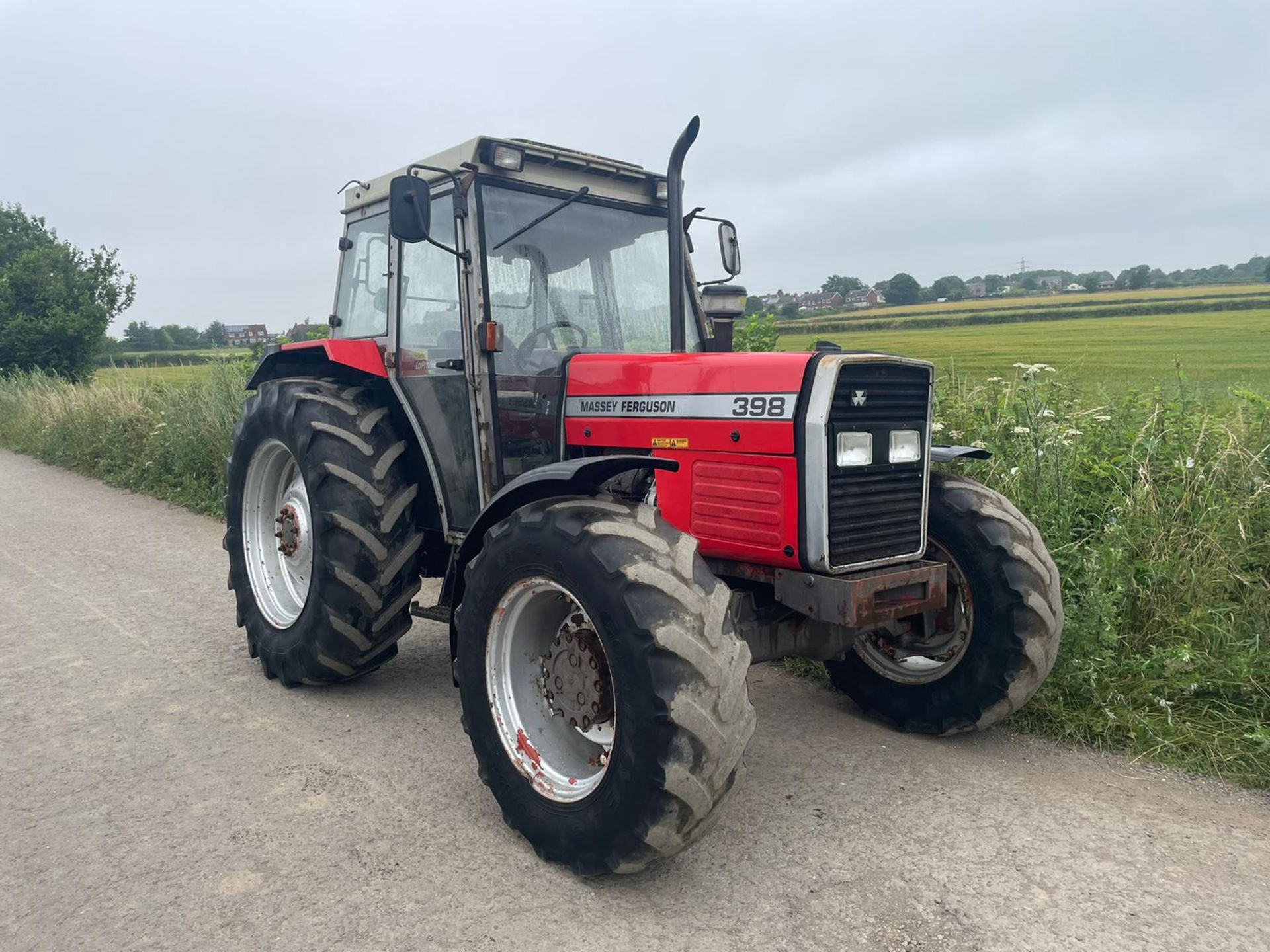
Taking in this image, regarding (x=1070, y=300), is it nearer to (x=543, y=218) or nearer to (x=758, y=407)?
(x=543, y=218)

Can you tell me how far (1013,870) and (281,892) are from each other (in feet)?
7.26

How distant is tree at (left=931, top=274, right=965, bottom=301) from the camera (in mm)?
30266

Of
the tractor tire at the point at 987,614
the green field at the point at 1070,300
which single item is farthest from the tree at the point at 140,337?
the tractor tire at the point at 987,614

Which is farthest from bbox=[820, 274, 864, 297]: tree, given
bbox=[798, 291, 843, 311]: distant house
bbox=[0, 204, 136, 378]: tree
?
bbox=[0, 204, 136, 378]: tree

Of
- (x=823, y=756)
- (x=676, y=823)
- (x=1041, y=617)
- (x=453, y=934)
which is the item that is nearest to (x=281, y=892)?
(x=453, y=934)

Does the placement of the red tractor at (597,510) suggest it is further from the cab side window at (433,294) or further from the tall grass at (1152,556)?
the tall grass at (1152,556)

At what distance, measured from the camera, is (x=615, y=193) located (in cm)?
433

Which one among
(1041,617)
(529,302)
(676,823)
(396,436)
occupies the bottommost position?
(676,823)

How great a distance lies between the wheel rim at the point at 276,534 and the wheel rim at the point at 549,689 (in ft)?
6.29

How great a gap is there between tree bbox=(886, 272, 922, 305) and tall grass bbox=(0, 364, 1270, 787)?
20.8 meters

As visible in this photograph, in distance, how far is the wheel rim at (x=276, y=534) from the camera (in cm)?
486

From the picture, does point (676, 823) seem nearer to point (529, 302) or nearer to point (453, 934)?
point (453, 934)

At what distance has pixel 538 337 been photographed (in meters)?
4.03

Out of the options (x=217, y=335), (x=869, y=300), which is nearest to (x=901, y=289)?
(x=869, y=300)
